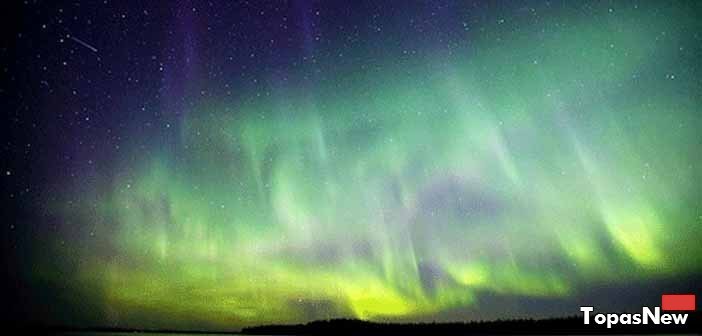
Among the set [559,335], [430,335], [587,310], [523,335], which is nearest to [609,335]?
[523,335]

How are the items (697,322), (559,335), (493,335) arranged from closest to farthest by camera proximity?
(697,322) < (559,335) < (493,335)

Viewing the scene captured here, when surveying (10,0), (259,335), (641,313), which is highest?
(10,0)

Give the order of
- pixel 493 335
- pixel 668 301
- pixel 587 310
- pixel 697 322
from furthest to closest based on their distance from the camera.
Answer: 1. pixel 493 335
2. pixel 697 322
3. pixel 587 310
4. pixel 668 301

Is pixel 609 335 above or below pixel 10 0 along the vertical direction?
below

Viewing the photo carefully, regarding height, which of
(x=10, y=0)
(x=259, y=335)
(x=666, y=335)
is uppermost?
(x=10, y=0)

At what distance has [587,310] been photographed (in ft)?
55.9

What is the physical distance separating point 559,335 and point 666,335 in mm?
9492

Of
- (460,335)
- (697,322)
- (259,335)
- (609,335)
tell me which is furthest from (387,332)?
(697,322)

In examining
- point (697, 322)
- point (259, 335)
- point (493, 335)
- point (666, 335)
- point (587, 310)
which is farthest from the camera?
point (259, 335)

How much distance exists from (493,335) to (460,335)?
11722 mm

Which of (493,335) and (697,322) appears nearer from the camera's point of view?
(697,322)

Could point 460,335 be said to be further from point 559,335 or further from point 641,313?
point 641,313

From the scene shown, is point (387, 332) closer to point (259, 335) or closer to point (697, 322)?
point (259, 335)

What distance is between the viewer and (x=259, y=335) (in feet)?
237
